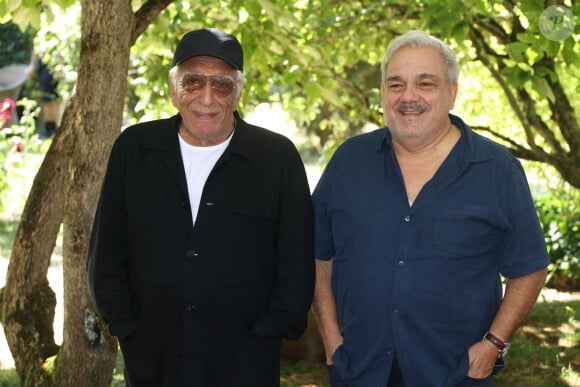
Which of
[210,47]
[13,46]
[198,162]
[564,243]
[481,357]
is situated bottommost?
[481,357]

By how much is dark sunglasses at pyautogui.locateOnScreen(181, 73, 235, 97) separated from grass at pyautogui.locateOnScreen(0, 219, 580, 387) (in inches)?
140

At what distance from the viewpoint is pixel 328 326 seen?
3.17 metres

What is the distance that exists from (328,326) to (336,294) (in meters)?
0.13

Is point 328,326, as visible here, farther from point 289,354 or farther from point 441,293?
point 289,354

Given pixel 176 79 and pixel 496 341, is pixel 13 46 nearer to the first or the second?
pixel 176 79

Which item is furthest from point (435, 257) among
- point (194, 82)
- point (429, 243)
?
point (194, 82)

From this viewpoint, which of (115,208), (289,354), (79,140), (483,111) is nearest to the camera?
(115,208)

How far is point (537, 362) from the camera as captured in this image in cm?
672

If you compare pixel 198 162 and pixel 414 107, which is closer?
pixel 414 107

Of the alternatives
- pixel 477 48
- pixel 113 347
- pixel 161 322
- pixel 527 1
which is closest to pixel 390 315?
pixel 161 322

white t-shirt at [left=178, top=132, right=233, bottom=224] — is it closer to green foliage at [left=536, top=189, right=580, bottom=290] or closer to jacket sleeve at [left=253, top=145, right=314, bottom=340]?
jacket sleeve at [left=253, top=145, right=314, bottom=340]

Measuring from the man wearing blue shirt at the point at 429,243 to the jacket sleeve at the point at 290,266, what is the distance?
0.12 meters

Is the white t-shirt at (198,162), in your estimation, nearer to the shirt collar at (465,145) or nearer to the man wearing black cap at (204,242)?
the man wearing black cap at (204,242)

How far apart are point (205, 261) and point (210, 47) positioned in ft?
2.45
